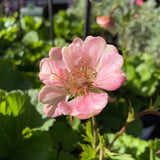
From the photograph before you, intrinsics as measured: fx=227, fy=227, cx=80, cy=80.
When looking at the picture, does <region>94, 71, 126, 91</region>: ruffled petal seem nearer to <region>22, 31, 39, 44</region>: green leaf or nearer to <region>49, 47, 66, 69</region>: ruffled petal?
<region>49, 47, 66, 69</region>: ruffled petal

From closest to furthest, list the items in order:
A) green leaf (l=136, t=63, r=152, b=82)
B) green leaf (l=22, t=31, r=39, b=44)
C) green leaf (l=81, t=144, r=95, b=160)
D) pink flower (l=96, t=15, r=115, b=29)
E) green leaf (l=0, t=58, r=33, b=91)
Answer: green leaf (l=81, t=144, r=95, b=160), green leaf (l=0, t=58, r=33, b=91), pink flower (l=96, t=15, r=115, b=29), green leaf (l=136, t=63, r=152, b=82), green leaf (l=22, t=31, r=39, b=44)

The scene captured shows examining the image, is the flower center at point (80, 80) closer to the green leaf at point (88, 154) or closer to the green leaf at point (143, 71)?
the green leaf at point (88, 154)

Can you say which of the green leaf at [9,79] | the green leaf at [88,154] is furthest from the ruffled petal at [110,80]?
the green leaf at [9,79]

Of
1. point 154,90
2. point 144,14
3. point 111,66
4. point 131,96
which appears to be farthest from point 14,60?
point 144,14

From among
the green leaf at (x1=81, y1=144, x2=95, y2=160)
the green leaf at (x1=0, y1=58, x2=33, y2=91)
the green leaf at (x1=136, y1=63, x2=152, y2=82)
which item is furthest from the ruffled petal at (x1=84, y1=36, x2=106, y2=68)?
the green leaf at (x1=136, y1=63, x2=152, y2=82)

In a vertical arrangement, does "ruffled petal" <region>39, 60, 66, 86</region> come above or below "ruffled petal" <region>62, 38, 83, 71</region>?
below

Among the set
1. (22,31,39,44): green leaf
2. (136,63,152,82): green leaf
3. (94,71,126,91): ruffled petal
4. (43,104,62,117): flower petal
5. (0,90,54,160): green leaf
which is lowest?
(136,63,152,82): green leaf
